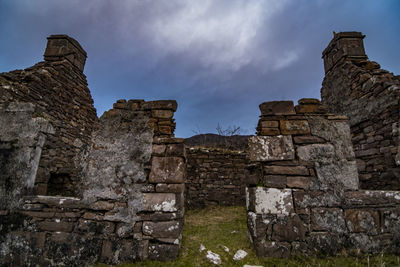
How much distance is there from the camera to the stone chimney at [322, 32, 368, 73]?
6.81m

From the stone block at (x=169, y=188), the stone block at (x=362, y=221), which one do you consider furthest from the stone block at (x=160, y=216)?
the stone block at (x=362, y=221)

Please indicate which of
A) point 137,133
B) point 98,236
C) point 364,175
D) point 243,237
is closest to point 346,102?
point 364,175

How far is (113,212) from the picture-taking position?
2.96 meters

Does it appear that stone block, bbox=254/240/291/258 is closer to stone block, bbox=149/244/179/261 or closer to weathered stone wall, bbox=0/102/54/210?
stone block, bbox=149/244/179/261

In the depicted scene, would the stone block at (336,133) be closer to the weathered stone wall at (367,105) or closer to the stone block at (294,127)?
the stone block at (294,127)

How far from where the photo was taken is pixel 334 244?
2775mm

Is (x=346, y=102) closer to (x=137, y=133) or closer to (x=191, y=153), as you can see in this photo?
(x=191, y=153)

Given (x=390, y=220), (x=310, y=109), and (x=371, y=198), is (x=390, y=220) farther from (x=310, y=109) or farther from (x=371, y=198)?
(x=310, y=109)

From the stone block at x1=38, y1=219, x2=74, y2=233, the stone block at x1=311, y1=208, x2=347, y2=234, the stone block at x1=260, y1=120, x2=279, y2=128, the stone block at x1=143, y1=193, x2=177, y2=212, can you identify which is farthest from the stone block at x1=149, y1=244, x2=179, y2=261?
the stone block at x1=260, y1=120, x2=279, y2=128

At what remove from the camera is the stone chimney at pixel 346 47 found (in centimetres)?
681

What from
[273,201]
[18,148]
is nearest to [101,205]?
[18,148]

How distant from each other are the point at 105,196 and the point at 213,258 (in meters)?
1.80

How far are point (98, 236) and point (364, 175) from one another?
6.44 m

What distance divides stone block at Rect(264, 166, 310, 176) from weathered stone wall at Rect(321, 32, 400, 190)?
3.38 metres
